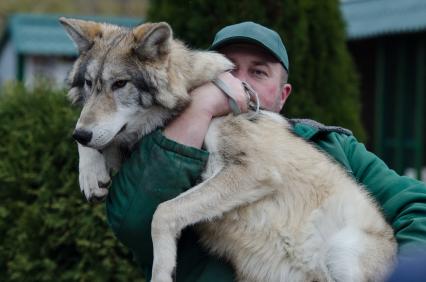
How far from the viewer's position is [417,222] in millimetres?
3354

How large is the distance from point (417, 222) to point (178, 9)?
329cm

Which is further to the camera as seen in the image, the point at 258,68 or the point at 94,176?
the point at 258,68

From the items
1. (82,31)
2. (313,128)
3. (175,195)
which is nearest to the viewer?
(175,195)

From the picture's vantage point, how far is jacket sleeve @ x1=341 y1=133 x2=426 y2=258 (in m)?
3.34

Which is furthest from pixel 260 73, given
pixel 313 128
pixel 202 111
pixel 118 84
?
pixel 118 84

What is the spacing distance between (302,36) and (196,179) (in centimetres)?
287

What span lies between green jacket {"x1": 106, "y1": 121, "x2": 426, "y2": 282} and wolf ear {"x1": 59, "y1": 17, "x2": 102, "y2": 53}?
566 mm

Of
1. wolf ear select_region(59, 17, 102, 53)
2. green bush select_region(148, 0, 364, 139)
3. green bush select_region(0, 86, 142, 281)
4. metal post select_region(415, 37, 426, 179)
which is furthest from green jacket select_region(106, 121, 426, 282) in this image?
metal post select_region(415, 37, 426, 179)

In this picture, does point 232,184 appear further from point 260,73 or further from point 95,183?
point 260,73

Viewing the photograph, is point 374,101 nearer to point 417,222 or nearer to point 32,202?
point 32,202

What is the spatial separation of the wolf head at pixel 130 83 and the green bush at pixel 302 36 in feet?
7.41

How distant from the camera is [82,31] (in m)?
3.72

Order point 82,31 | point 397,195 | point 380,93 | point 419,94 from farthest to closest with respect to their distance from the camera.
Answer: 1. point 380,93
2. point 419,94
3. point 82,31
4. point 397,195

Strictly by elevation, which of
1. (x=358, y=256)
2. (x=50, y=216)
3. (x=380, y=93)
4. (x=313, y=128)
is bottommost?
(x=380, y=93)
